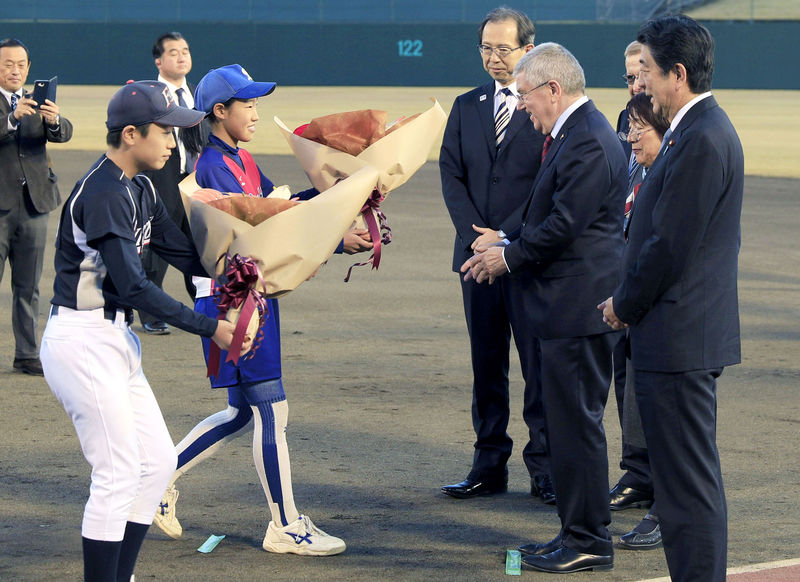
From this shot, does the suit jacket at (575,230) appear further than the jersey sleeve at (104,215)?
Yes

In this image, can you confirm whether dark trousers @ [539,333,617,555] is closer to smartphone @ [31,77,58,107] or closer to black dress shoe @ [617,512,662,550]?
black dress shoe @ [617,512,662,550]

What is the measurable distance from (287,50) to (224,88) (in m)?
44.4

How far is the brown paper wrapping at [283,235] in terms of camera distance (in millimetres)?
4527

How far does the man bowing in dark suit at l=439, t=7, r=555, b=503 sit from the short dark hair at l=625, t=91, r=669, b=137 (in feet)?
2.91

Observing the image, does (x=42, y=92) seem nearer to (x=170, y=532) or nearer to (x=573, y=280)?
(x=170, y=532)

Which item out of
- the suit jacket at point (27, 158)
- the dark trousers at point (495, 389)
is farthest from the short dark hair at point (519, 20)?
the suit jacket at point (27, 158)

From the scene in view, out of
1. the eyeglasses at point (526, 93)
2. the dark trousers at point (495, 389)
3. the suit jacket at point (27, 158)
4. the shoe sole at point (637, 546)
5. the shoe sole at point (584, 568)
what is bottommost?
the shoe sole at point (637, 546)

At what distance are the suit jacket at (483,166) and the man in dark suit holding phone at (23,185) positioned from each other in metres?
3.47

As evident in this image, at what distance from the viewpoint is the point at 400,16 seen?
50.5 m

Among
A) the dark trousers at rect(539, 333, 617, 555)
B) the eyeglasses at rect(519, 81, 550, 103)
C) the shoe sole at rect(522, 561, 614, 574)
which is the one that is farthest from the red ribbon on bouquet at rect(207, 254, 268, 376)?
the shoe sole at rect(522, 561, 614, 574)

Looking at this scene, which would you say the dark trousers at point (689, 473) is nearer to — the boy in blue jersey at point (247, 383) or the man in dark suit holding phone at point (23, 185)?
the boy in blue jersey at point (247, 383)

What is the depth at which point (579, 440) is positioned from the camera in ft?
16.2

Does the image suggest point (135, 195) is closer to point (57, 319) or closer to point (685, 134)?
point (57, 319)

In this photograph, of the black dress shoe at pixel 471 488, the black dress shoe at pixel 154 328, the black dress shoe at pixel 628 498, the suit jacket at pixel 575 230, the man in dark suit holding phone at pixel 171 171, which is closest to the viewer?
the suit jacket at pixel 575 230
